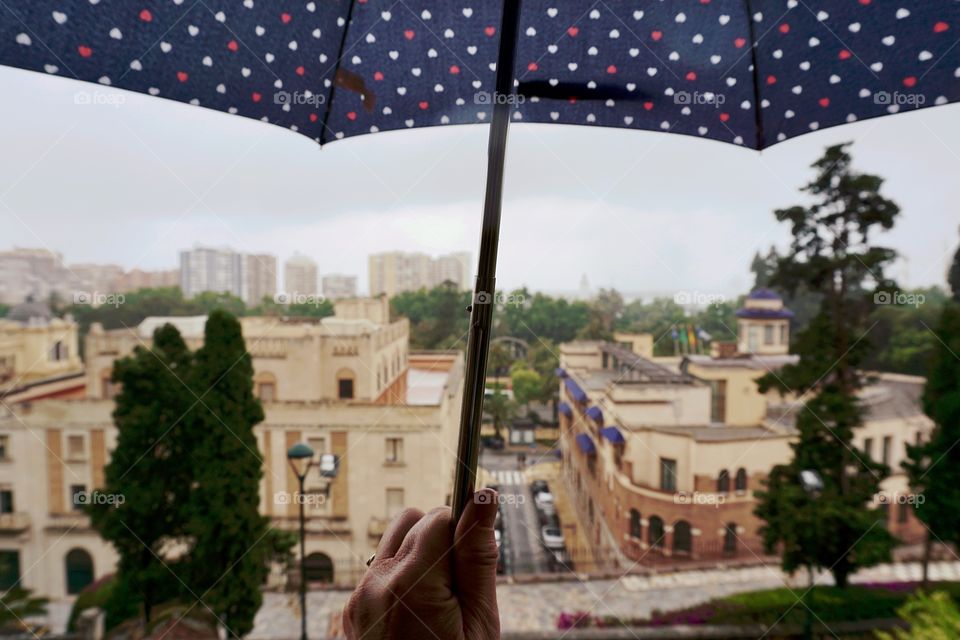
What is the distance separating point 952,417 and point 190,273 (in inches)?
168

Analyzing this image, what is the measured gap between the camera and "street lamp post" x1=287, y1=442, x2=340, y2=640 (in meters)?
3.21

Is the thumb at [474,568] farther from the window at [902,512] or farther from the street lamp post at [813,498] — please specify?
the window at [902,512]

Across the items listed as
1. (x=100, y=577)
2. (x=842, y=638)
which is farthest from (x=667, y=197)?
(x=100, y=577)

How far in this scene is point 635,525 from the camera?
371 centimetres

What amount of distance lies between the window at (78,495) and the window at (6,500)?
1.14 ft

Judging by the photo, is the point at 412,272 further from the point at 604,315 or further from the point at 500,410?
the point at 604,315

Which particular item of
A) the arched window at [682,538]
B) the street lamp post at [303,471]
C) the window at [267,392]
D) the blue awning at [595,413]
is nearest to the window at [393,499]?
the street lamp post at [303,471]

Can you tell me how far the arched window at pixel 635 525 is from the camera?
12.1ft

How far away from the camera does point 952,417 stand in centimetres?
291

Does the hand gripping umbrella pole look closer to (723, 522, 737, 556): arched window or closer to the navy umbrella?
the navy umbrella

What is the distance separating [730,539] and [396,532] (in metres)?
3.80

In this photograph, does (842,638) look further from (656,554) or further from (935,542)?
(656,554)

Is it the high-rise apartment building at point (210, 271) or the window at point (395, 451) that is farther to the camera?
the window at point (395, 451)

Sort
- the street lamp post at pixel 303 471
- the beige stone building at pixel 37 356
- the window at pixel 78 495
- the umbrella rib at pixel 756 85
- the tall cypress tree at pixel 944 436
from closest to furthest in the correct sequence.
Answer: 1. the umbrella rib at pixel 756 85
2. the tall cypress tree at pixel 944 436
3. the beige stone building at pixel 37 356
4. the street lamp post at pixel 303 471
5. the window at pixel 78 495
